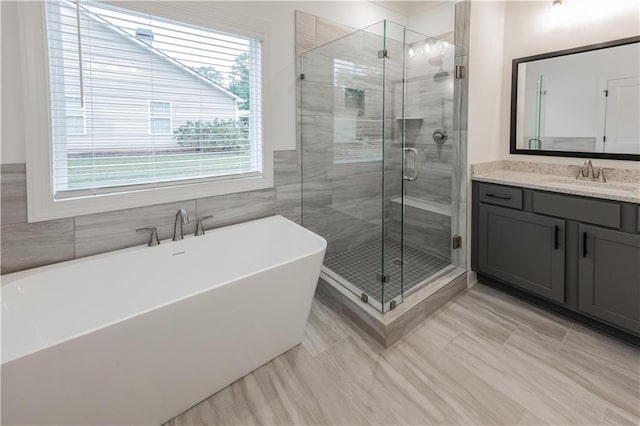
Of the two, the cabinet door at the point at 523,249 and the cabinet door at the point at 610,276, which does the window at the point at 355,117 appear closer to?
the cabinet door at the point at 523,249

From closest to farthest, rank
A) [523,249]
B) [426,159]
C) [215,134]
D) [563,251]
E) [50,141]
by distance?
[50,141] → [563,251] → [215,134] → [523,249] → [426,159]

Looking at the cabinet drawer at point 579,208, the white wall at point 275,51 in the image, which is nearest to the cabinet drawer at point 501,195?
the cabinet drawer at point 579,208

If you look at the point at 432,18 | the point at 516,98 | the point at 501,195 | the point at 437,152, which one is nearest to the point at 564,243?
the point at 501,195

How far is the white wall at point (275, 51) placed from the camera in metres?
1.65

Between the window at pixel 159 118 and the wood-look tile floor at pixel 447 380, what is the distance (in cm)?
161

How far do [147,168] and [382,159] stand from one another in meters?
1.57

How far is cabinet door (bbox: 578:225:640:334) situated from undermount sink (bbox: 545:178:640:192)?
351 mm

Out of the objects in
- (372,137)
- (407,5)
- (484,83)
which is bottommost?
(372,137)

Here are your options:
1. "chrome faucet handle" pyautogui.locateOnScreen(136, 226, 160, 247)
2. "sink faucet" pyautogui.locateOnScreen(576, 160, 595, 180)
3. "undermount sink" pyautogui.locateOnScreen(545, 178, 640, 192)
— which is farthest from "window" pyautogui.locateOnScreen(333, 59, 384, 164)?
"sink faucet" pyautogui.locateOnScreen(576, 160, 595, 180)

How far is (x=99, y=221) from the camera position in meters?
1.98

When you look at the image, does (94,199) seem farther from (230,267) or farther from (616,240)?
(616,240)

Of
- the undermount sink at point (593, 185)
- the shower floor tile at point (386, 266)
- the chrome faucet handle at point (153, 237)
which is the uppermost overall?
the undermount sink at point (593, 185)

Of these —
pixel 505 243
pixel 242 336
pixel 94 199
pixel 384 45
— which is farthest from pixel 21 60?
pixel 505 243

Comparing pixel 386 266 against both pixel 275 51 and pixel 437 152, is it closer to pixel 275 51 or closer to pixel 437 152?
pixel 437 152
